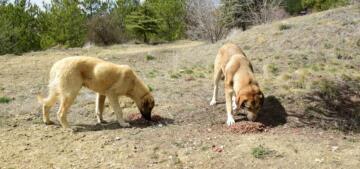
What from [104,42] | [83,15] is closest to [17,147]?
[104,42]

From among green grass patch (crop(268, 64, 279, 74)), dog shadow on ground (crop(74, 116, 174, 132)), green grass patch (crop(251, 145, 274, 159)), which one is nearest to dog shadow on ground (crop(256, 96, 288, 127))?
green grass patch (crop(251, 145, 274, 159))

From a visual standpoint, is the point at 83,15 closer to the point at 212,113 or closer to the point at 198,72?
the point at 198,72

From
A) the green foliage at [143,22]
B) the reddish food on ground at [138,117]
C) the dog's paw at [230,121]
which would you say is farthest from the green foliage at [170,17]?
the dog's paw at [230,121]

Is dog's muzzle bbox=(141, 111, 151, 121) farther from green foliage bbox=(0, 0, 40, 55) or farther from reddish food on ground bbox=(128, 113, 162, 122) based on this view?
green foliage bbox=(0, 0, 40, 55)

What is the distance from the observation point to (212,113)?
1017 cm

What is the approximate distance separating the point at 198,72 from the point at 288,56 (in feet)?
9.77

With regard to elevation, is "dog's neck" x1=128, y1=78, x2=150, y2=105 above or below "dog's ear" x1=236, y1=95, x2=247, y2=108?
above

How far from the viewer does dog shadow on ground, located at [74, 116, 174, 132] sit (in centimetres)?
926

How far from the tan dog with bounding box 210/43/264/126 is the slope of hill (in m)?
0.29

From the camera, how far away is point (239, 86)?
30.3 ft

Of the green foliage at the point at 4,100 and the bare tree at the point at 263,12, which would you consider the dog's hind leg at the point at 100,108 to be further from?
the bare tree at the point at 263,12

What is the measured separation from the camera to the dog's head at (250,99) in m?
8.98

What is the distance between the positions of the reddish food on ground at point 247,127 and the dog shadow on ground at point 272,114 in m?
0.37

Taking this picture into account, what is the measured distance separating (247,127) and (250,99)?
504 mm
